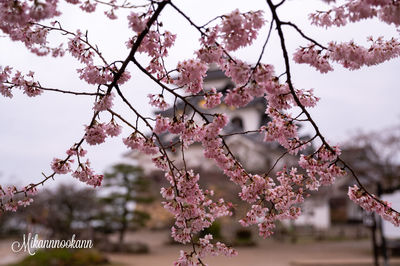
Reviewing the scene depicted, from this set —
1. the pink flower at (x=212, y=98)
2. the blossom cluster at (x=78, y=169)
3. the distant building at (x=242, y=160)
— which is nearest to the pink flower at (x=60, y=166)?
the blossom cluster at (x=78, y=169)

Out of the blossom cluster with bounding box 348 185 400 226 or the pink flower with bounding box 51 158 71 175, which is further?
the pink flower with bounding box 51 158 71 175

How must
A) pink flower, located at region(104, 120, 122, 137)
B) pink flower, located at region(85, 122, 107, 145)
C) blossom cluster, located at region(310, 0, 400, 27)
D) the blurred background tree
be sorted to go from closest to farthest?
blossom cluster, located at region(310, 0, 400, 27) → pink flower, located at region(85, 122, 107, 145) → pink flower, located at region(104, 120, 122, 137) → the blurred background tree

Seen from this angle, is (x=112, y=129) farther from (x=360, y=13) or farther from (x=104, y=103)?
(x=360, y=13)

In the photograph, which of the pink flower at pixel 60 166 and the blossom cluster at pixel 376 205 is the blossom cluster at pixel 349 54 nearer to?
the blossom cluster at pixel 376 205

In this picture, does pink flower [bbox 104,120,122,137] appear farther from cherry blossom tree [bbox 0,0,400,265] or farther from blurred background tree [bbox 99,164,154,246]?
blurred background tree [bbox 99,164,154,246]

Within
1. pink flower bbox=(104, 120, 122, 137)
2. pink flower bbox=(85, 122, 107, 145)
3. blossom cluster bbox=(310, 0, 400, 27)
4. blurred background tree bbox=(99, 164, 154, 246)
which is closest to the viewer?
blossom cluster bbox=(310, 0, 400, 27)

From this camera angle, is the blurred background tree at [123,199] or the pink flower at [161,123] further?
the blurred background tree at [123,199]

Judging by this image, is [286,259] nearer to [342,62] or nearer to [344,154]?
[344,154]

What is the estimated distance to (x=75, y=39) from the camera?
2.54 meters

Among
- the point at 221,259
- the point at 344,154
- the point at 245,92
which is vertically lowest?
the point at 221,259

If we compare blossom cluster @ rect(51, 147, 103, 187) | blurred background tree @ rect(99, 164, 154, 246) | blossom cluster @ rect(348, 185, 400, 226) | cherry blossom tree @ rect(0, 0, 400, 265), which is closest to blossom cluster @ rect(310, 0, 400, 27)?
cherry blossom tree @ rect(0, 0, 400, 265)

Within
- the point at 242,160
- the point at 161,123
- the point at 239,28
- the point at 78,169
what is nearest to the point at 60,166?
the point at 78,169

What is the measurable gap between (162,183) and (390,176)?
993 centimetres

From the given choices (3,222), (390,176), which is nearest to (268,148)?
(390,176)
